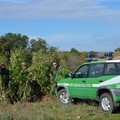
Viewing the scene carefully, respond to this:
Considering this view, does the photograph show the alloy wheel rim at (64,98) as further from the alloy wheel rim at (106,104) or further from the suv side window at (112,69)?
the suv side window at (112,69)

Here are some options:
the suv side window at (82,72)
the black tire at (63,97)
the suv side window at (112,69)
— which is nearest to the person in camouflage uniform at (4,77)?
the black tire at (63,97)

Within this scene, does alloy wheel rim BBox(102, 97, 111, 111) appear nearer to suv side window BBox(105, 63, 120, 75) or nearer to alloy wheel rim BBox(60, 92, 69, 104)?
suv side window BBox(105, 63, 120, 75)

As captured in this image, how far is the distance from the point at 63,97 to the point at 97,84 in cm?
258

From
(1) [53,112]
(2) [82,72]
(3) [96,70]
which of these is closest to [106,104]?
(3) [96,70]

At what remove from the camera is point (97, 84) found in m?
13.2

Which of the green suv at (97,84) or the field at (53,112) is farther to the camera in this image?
the green suv at (97,84)

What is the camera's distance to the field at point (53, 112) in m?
10.4

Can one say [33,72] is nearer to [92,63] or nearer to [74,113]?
[92,63]

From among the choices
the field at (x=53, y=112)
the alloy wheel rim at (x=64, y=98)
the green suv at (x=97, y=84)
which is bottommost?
the field at (x=53, y=112)

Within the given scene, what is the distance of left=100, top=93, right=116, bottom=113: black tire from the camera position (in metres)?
12.6

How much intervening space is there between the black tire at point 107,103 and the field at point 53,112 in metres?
0.20

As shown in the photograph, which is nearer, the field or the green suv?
the field

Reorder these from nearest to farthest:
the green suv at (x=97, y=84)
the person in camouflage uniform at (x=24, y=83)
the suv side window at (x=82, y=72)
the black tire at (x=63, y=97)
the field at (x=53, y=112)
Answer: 1. the field at (x=53, y=112)
2. the green suv at (x=97, y=84)
3. the suv side window at (x=82, y=72)
4. the black tire at (x=63, y=97)
5. the person in camouflage uniform at (x=24, y=83)

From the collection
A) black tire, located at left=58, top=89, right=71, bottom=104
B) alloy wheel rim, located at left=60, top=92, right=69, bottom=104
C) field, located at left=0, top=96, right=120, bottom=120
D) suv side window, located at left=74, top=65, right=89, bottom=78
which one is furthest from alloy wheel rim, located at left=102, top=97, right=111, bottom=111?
alloy wheel rim, located at left=60, top=92, right=69, bottom=104
